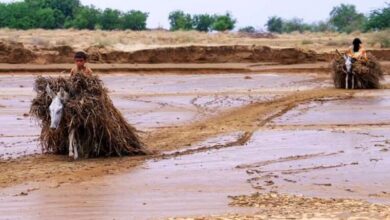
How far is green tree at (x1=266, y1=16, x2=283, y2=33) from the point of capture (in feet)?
348

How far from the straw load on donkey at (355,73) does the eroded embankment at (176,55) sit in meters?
15.8

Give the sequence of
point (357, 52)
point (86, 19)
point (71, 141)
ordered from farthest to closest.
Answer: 1. point (86, 19)
2. point (357, 52)
3. point (71, 141)

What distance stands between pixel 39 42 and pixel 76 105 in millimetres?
36994

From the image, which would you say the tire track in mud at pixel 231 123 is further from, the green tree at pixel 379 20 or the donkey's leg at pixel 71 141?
the green tree at pixel 379 20

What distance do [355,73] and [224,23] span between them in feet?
204

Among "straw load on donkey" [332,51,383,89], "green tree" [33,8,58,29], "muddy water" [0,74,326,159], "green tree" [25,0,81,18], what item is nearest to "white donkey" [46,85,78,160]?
"muddy water" [0,74,326,159]

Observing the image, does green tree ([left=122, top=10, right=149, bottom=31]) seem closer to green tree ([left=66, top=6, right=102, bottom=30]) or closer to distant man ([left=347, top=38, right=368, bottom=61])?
green tree ([left=66, top=6, right=102, bottom=30])

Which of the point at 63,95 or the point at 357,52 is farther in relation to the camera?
the point at 357,52

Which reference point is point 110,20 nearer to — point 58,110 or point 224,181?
point 58,110

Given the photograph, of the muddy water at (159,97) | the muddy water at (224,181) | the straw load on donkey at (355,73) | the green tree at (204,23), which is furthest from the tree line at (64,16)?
the muddy water at (224,181)

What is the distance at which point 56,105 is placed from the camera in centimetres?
1296

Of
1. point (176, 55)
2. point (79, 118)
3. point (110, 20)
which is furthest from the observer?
point (110, 20)

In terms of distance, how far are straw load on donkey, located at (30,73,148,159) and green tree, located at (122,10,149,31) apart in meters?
71.4

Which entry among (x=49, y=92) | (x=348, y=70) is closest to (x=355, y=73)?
(x=348, y=70)
